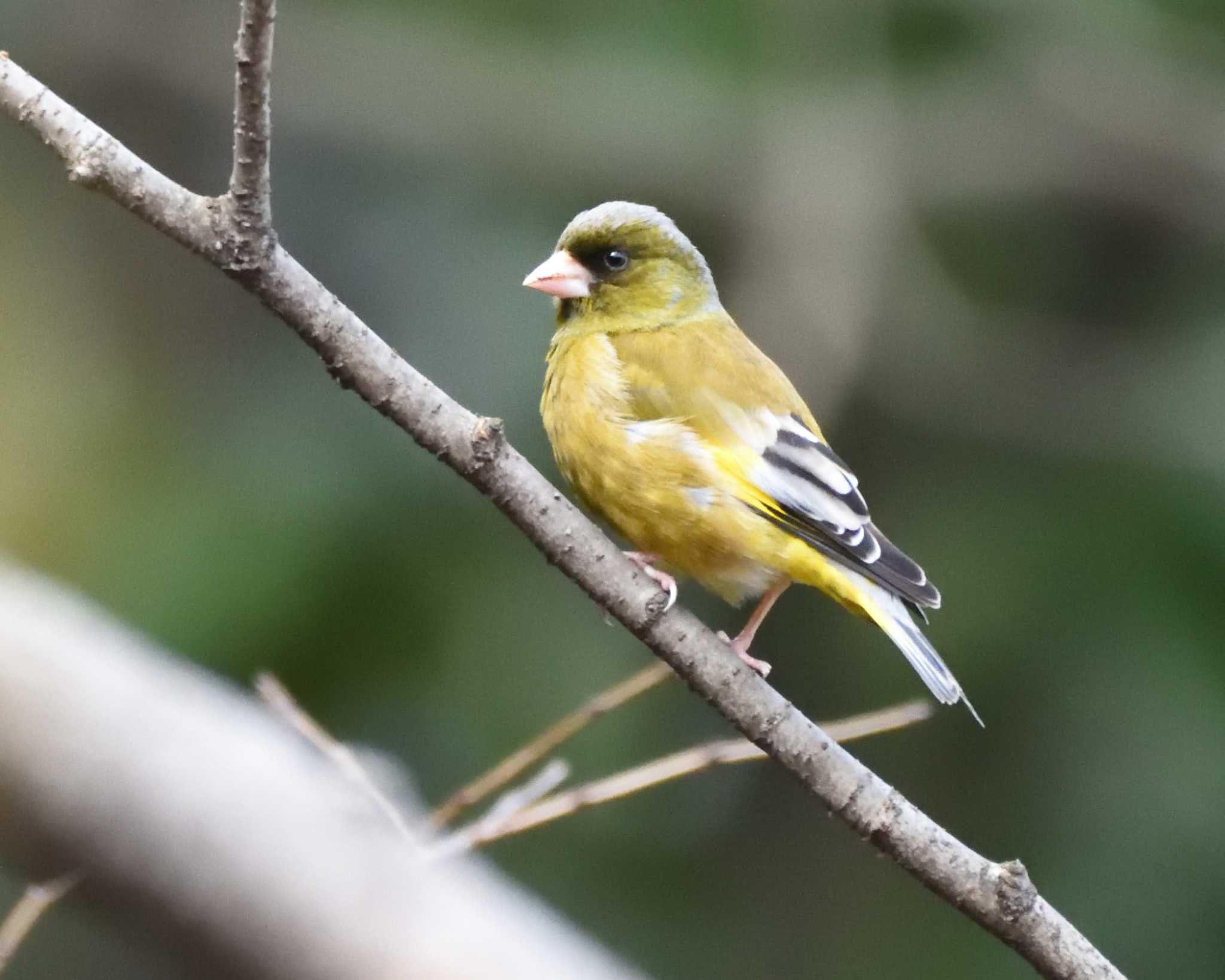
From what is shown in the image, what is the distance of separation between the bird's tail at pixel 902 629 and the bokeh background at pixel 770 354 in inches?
61.5

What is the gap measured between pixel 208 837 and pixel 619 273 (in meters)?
2.31

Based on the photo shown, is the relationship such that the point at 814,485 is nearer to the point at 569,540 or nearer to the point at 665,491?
the point at 665,491

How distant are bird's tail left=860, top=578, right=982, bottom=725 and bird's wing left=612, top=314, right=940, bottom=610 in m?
0.03

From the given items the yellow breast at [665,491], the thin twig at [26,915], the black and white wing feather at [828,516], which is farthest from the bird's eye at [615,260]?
the thin twig at [26,915]

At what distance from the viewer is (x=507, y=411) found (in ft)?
14.6

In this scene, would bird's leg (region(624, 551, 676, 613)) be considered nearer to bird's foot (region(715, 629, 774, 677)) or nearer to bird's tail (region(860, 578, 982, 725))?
bird's foot (region(715, 629, 774, 677))

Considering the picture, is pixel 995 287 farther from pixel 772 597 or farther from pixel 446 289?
pixel 772 597

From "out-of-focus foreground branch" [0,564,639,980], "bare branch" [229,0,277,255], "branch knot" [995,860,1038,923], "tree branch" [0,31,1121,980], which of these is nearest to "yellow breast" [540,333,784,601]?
"tree branch" [0,31,1121,980]

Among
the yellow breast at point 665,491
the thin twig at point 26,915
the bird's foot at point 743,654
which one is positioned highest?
the yellow breast at point 665,491

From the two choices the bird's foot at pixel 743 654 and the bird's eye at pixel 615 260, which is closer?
the bird's foot at pixel 743 654

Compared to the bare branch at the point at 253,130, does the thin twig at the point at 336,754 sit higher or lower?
lower

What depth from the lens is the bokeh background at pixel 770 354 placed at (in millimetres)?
4254

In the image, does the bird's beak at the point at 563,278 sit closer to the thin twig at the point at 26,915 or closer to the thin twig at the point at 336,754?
the thin twig at the point at 336,754

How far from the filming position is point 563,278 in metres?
3.13
